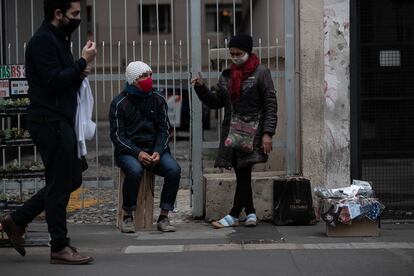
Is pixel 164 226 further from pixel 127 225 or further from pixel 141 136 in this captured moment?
pixel 141 136

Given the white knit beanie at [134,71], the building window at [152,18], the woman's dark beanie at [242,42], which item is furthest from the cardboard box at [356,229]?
the building window at [152,18]

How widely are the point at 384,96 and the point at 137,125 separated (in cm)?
269

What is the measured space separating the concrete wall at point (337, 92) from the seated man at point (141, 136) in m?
1.75

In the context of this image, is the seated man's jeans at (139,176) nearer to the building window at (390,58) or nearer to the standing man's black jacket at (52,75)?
the standing man's black jacket at (52,75)

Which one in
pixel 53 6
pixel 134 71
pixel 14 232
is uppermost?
pixel 53 6

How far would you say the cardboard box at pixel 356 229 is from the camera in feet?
22.4

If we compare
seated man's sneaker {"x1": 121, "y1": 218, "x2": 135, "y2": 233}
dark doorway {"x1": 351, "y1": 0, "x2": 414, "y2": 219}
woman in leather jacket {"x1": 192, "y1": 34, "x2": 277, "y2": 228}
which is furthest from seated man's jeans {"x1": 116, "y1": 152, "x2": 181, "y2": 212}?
dark doorway {"x1": 351, "y1": 0, "x2": 414, "y2": 219}

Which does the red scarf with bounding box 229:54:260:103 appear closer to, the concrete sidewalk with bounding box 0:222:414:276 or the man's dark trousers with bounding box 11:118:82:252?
the concrete sidewalk with bounding box 0:222:414:276

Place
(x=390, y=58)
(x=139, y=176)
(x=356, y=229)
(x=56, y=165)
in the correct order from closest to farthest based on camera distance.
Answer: (x=56, y=165) → (x=356, y=229) → (x=139, y=176) → (x=390, y=58)

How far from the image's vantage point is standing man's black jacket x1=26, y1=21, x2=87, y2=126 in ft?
18.3

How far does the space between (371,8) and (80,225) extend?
13.0 feet

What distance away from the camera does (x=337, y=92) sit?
25.2 feet

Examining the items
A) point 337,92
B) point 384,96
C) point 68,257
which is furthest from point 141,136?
point 384,96

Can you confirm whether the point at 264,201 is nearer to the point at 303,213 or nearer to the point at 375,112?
the point at 303,213
